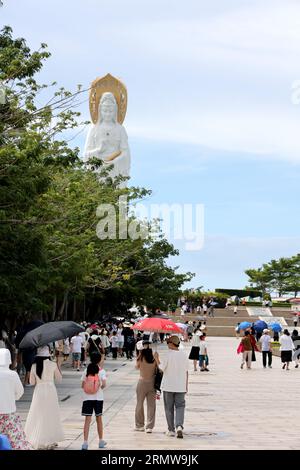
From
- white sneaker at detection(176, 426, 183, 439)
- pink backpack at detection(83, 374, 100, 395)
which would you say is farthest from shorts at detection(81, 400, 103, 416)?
white sneaker at detection(176, 426, 183, 439)

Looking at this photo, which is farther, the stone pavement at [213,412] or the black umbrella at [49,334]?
the black umbrella at [49,334]

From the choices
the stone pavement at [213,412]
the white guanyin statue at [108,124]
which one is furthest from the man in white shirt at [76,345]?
the white guanyin statue at [108,124]

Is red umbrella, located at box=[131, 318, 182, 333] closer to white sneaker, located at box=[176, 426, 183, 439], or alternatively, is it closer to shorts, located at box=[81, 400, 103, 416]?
white sneaker, located at box=[176, 426, 183, 439]

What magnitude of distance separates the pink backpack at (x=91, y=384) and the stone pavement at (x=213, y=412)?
735mm

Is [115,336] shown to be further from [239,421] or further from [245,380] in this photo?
[239,421]

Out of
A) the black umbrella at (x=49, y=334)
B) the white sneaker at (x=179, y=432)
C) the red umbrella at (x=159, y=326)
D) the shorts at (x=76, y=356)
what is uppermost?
the red umbrella at (x=159, y=326)

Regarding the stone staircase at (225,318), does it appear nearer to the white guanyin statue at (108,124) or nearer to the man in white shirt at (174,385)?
the white guanyin statue at (108,124)

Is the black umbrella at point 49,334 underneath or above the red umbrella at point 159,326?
underneath

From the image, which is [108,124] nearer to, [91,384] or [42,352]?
[42,352]

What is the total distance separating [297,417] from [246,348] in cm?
1622

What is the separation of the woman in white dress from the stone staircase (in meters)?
60.4

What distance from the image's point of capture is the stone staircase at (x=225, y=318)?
245 ft
